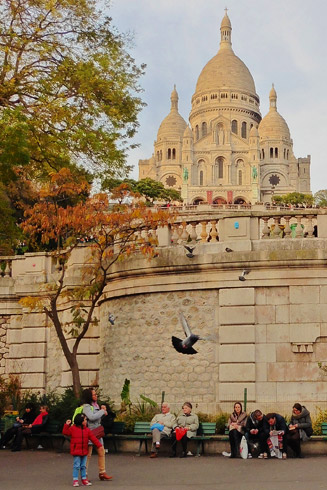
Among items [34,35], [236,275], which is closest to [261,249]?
[236,275]

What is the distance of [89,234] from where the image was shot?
2223 centimetres

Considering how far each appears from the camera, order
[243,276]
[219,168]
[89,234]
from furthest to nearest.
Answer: [219,168] → [89,234] → [243,276]

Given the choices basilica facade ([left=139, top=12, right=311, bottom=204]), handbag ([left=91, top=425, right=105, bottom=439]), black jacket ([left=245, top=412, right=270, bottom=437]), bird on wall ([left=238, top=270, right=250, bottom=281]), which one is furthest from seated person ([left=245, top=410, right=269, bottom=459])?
basilica facade ([left=139, top=12, right=311, bottom=204])

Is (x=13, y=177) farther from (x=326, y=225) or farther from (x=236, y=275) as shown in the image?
(x=326, y=225)

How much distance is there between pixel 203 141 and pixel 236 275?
7022 inches

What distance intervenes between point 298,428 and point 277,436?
0.45 meters

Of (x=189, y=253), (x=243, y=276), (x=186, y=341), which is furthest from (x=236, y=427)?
(x=189, y=253)

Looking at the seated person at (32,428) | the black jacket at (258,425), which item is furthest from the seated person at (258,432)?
the seated person at (32,428)

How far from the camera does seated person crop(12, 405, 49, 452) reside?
20.1 meters

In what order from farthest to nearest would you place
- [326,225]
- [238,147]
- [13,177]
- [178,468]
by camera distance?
[238,147] → [13,177] → [326,225] → [178,468]

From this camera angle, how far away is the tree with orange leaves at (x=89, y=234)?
69.2ft

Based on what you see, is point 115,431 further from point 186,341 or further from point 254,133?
point 254,133

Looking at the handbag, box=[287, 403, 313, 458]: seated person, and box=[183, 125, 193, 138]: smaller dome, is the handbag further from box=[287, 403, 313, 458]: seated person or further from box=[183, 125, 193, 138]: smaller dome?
box=[183, 125, 193, 138]: smaller dome

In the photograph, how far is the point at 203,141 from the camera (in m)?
197
